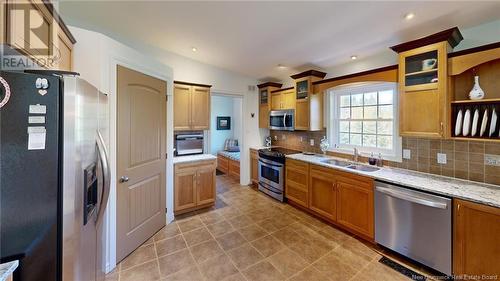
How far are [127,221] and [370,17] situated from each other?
335 cm

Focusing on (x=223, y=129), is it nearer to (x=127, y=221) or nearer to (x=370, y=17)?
(x=127, y=221)

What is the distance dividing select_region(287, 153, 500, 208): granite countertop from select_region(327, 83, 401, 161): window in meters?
0.42

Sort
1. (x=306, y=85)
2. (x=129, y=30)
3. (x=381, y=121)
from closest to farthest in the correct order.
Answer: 1. (x=129, y=30)
2. (x=381, y=121)
3. (x=306, y=85)

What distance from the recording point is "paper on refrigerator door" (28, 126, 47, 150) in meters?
0.97

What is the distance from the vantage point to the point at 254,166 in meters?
4.77

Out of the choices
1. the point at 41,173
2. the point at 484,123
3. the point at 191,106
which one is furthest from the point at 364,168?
the point at 41,173

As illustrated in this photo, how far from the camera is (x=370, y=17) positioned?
2.09 meters

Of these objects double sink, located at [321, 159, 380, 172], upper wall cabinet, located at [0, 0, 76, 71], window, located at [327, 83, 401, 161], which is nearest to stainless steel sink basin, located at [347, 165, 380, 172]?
double sink, located at [321, 159, 380, 172]

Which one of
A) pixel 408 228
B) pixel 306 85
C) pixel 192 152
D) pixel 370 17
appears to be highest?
pixel 370 17

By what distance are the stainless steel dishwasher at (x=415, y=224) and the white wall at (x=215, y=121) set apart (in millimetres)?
4720

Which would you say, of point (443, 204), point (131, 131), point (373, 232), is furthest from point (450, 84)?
point (131, 131)

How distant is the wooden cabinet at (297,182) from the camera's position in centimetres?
337

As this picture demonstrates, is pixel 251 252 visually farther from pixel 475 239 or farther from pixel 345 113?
pixel 345 113

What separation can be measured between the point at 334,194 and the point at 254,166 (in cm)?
218
